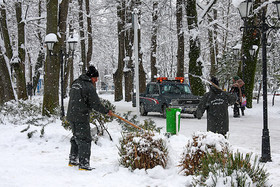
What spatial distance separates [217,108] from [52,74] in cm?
810

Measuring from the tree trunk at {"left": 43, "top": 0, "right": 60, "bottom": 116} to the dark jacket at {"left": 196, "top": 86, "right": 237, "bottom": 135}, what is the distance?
7520mm

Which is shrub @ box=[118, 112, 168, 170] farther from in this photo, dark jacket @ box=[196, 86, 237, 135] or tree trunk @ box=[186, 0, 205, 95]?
tree trunk @ box=[186, 0, 205, 95]

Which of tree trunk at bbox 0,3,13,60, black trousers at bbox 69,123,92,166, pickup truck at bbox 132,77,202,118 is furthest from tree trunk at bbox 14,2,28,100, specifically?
black trousers at bbox 69,123,92,166

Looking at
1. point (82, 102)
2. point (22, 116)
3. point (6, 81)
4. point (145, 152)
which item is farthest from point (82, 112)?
point (6, 81)

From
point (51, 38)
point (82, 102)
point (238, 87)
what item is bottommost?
point (82, 102)

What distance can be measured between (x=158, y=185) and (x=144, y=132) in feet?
4.13

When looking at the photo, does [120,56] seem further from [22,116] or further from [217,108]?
[217,108]

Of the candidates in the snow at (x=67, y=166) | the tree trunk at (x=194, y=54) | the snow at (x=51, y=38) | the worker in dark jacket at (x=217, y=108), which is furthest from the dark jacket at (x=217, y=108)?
the tree trunk at (x=194, y=54)

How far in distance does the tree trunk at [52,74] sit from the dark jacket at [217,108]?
752 centimetres

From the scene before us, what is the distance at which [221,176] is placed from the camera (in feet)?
13.8

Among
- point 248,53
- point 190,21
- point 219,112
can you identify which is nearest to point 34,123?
point 219,112

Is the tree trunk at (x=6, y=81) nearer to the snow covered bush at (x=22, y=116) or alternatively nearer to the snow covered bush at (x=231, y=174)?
the snow covered bush at (x=22, y=116)

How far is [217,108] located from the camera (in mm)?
6781

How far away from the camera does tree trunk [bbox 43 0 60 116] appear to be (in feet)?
42.7
